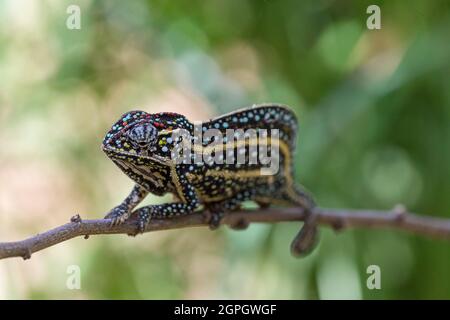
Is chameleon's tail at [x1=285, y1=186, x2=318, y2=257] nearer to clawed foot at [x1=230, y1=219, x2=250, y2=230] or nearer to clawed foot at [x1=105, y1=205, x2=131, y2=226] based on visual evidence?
clawed foot at [x1=230, y1=219, x2=250, y2=230]

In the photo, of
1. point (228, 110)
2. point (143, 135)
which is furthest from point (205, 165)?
point (228, 110)

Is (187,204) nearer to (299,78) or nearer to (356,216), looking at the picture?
(356,216)

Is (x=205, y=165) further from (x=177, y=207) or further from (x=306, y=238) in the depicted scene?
(x=306, y=238)

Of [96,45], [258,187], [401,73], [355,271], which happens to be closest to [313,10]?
[401,73]

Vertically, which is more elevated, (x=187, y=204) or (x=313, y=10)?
(x=313, y=10)

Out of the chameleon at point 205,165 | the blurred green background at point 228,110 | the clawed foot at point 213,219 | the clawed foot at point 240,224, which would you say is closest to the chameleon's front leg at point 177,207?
the chameleon at point 205,165

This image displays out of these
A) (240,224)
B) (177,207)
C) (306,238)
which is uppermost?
(177,207)

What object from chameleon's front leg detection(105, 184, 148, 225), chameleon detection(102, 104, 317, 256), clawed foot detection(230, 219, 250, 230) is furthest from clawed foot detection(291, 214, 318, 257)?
chameleon's front leg detection(105, 184, 148, 225)

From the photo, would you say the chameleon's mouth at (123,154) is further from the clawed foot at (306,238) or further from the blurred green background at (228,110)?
the blurred green background at (228,110)
